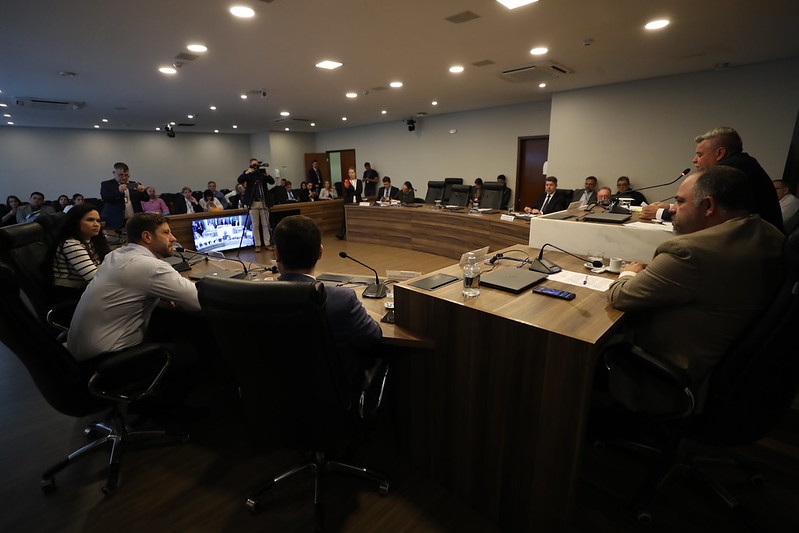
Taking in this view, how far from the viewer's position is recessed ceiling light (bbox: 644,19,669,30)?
2.98 metres

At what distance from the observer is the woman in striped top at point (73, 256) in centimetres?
223

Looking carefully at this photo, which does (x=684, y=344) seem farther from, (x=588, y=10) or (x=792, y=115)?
(x=792, y=115)

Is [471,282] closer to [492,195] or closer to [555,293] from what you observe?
[555,293]

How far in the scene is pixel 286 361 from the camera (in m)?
1.09

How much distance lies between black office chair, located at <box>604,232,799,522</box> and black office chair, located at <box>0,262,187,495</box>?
2.04 metres

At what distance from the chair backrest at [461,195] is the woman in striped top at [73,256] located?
533 cm

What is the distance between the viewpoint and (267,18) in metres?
2.73

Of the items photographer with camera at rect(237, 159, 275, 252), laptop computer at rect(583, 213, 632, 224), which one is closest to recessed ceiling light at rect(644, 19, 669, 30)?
laptop computer at rect(583, 213, 632, 224)

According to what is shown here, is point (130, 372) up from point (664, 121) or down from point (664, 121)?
down

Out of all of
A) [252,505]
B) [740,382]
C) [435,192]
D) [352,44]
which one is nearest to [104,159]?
[435,192]

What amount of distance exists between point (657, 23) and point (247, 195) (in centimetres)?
569

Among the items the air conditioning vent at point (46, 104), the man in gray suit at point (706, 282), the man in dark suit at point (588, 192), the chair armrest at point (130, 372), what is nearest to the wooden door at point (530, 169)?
the man in dark suit at point (588, 192)

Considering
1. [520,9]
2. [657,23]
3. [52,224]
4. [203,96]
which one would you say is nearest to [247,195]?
[203,96]

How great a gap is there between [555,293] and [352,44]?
121 inches
